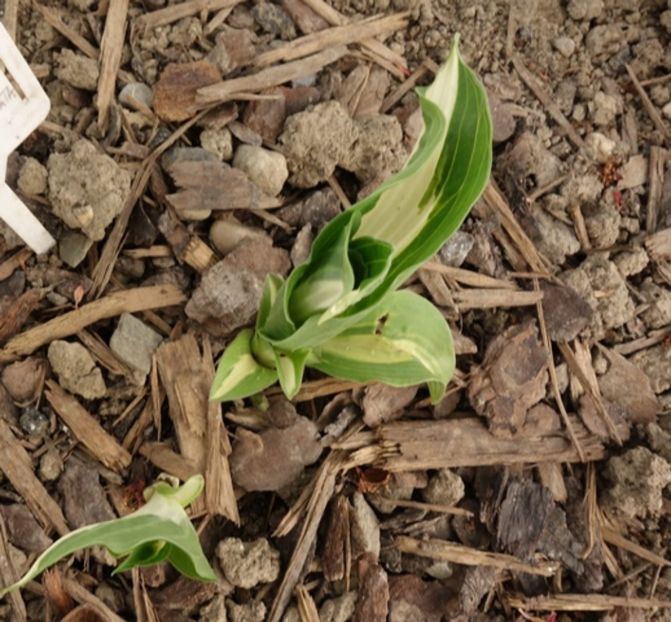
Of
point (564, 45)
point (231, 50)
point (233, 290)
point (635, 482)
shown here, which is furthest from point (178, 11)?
point (635, 482)

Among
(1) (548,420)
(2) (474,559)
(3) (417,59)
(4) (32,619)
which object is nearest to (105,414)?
(4) (32,619)

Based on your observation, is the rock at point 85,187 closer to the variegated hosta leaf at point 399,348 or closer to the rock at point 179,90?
the rock at point 179,90

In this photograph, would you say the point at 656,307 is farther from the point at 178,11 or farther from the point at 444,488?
the point at 178,11

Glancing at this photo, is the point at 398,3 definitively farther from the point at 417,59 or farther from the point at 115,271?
the point at 115,271

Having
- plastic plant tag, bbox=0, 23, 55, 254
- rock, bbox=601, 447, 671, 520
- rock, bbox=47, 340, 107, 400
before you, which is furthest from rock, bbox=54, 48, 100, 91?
rock, bbox=601, 447, 671, 520

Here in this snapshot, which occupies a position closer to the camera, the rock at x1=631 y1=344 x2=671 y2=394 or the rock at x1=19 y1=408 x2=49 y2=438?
the rock at x1=19 y1=408 x2=49 y2=438

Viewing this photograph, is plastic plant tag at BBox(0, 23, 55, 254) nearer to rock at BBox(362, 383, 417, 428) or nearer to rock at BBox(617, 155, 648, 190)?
rock at BBox(362, 383, 417, 428)
